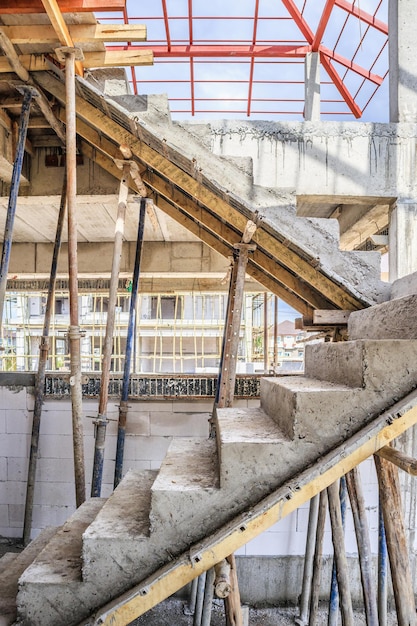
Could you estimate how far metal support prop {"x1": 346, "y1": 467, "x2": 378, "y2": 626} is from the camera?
3633 mm

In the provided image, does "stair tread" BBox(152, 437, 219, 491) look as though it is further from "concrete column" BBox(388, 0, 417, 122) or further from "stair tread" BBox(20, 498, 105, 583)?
"concrete column" BBox(388, 0, 417, 122)

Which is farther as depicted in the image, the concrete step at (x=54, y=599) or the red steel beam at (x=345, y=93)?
the red steel beam at (x=345, y=93)

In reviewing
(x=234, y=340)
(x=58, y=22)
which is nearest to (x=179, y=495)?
(x=234, y=340)

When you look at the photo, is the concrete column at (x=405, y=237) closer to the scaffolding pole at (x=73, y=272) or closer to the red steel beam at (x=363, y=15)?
the scaffolding pole at (x=73, y=272)

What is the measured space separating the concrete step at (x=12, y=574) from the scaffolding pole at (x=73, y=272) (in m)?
0.80

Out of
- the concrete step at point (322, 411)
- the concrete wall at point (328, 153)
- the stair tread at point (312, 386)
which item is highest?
the concrete wall at point (328, 153)

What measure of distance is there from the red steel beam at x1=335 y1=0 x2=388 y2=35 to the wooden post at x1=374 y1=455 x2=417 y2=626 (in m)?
9.77

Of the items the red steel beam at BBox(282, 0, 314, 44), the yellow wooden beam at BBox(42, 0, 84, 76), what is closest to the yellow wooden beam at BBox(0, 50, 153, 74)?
the yellow wooden beam at BBox(42, 0, 84, 76)

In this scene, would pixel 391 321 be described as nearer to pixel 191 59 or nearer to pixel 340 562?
pixel 340 562

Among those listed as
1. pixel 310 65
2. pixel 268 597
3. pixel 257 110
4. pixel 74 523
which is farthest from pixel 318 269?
pixel 257 110

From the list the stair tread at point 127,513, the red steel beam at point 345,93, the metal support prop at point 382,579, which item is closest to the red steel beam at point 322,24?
the red steel beam at point 345,93

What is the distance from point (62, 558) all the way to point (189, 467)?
3.02ft

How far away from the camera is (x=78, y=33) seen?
14.3ft

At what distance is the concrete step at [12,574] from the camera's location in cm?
245
